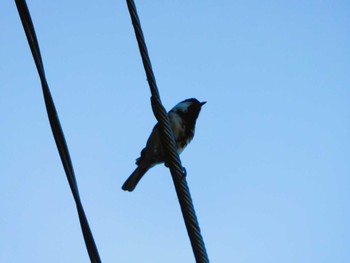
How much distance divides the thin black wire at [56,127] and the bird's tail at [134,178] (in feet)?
7.42

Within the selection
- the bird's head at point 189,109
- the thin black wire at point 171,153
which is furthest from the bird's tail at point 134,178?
the thin black wire at point 171,153

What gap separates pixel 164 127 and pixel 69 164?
0.40 metres

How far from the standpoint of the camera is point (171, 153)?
1.81 m

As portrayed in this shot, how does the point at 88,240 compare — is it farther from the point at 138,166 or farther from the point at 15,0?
the point at 138,166

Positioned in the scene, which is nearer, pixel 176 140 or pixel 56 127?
pixel 56 127

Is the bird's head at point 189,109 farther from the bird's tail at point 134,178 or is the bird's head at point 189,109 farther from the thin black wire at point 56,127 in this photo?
the thin black wire at point 56,127

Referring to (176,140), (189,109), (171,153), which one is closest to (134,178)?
(176,140)

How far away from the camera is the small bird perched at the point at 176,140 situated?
12.5 ft

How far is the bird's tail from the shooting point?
4031 millimetres

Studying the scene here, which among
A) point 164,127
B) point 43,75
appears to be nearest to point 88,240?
point 164,127

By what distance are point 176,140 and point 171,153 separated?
2.00 meters

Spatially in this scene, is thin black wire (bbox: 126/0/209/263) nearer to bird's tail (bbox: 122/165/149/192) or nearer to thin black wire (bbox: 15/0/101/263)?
thin black wire (bbox: 15/0/101/263)

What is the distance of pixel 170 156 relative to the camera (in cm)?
180

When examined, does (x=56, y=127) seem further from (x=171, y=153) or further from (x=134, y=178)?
→ (x=134, y=178)
